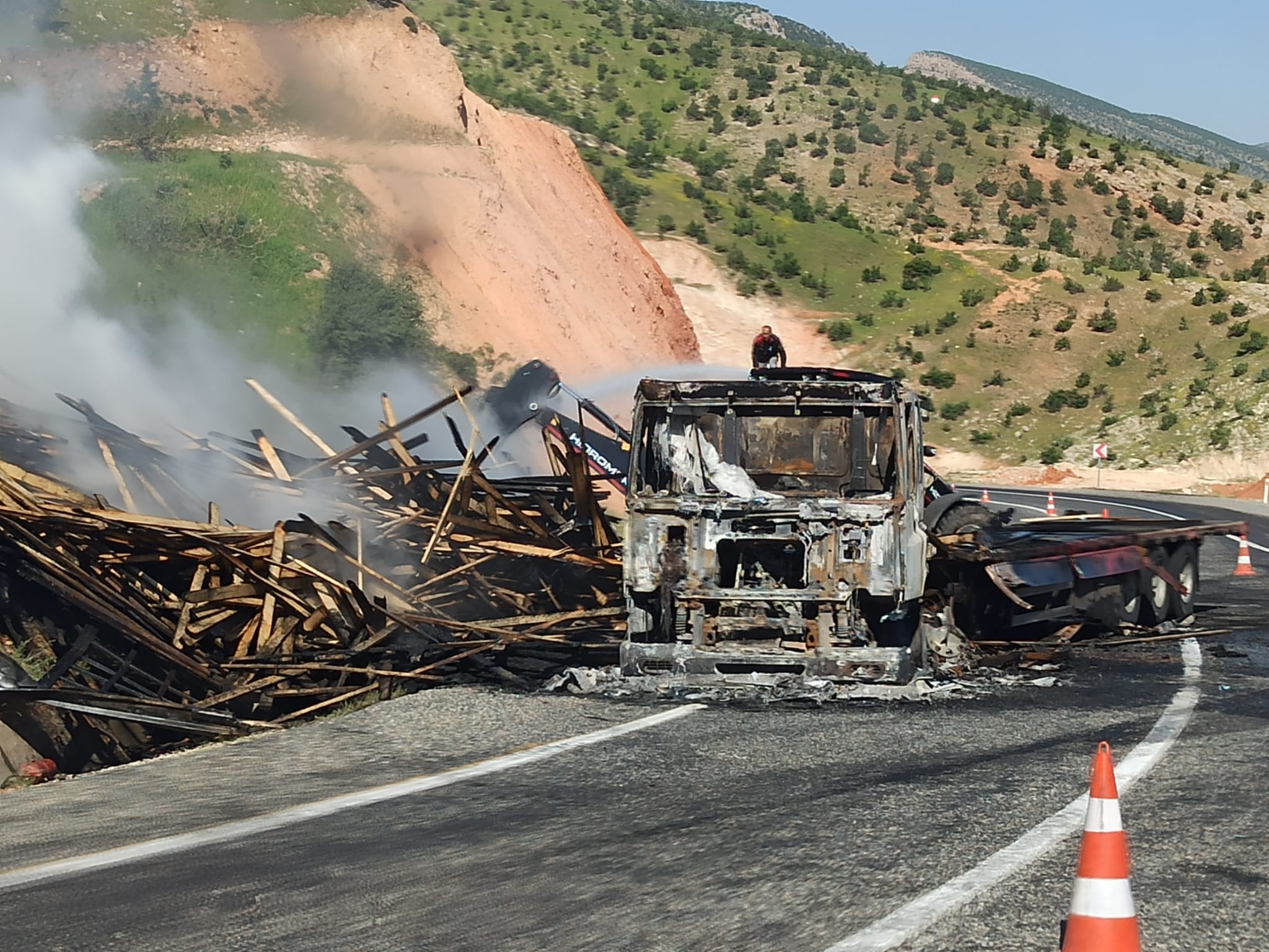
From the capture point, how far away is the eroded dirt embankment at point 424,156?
139ft

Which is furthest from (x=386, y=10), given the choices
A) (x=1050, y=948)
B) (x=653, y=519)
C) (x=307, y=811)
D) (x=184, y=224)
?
(x=1050, y=948)

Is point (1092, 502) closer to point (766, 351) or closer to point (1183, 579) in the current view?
point (1183, 579)

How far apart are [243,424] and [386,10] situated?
2284cm

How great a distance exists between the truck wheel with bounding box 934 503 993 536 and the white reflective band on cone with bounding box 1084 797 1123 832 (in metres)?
10.0

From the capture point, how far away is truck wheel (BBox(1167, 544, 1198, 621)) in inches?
635

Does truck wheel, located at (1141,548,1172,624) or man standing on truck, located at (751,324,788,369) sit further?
man standing on truck, located at (751,324,788,369)

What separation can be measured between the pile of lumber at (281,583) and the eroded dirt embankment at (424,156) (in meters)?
25.6

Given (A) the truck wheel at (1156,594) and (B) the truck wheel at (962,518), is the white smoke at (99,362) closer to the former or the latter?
(B) the truck wheel at (962,518)

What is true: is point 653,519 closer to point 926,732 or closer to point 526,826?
point 926,732

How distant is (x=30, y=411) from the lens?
15203 mm

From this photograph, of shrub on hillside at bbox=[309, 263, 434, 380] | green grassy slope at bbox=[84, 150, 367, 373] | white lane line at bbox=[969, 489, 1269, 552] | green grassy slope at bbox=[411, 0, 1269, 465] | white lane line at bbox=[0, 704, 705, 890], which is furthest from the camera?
green grassy slope at bbox=[411, 0, 1269, 465]

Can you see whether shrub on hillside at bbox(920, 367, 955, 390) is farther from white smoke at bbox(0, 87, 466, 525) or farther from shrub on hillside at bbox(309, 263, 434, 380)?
white smoke at bbox(0, 87, 466, 525)

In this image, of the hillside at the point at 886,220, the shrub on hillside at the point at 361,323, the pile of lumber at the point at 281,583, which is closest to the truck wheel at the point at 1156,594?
the pile of lumber at the point at 281,583

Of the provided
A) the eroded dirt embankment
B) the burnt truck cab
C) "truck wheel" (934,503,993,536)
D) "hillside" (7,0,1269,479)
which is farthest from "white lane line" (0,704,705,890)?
"hillside" (7,0,1269,479)
